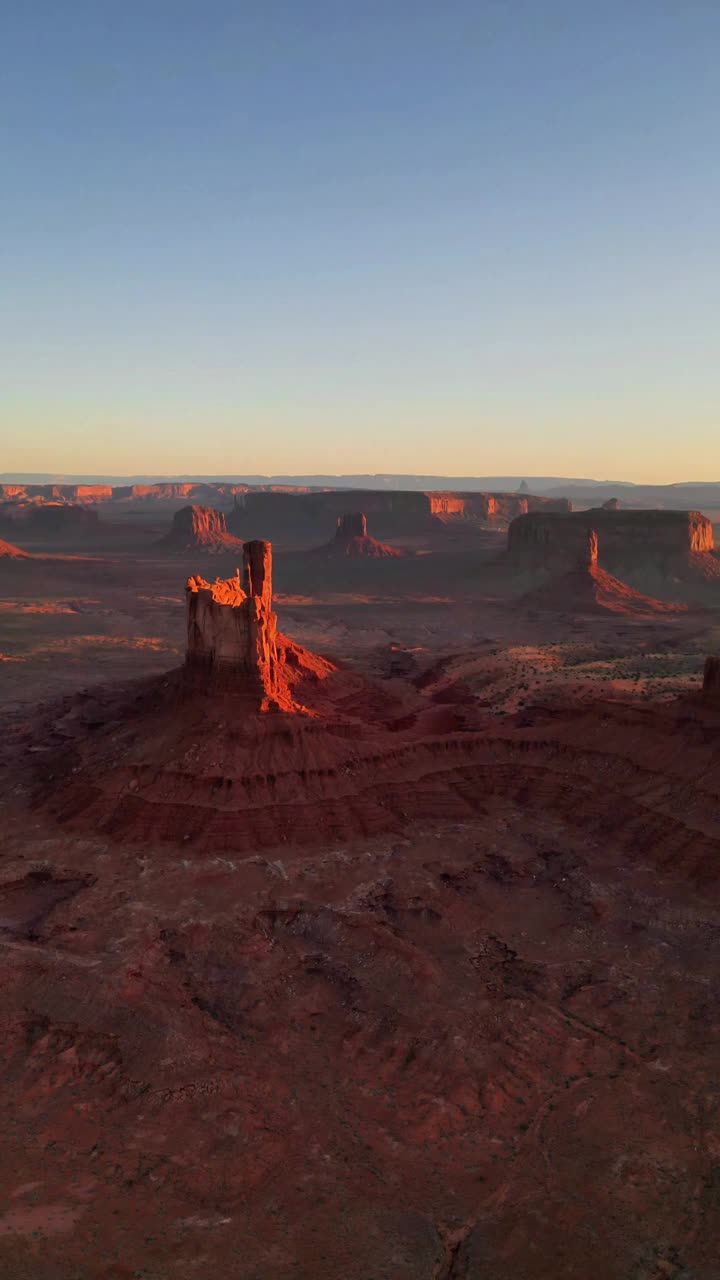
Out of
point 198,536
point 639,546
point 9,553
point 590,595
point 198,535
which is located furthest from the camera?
point 198,535

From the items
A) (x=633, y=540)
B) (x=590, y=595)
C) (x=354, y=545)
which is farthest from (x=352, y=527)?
(x=590, y=595)

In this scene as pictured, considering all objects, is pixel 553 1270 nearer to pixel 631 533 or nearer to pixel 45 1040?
pixel 45 1040

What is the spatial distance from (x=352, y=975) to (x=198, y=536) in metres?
174

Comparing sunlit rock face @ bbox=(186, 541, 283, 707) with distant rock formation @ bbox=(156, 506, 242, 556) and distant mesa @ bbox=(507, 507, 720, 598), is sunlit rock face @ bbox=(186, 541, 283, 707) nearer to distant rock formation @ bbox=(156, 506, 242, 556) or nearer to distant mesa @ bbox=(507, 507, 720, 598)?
distant mesa @ bbox=(507, 507, 720, 598)

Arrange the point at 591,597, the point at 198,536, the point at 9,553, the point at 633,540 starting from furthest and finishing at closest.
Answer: the point at 198,536
the point at 9,553
the point at 633,540
the point at 591,597

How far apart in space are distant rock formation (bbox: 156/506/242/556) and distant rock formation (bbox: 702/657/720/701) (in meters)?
159

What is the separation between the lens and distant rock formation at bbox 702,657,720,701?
36875 mm

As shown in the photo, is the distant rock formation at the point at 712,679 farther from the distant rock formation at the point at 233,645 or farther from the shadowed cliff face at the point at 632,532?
the shadowed cliff face at the point at 632,532

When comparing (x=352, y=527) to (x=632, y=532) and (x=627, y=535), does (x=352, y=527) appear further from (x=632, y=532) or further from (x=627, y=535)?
(x=632, y=532)

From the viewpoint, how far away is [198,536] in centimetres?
19200

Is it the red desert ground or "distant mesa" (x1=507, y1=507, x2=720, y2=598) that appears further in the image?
"distant mesa" (x1=507, y1=507, x2=720, y2=598)

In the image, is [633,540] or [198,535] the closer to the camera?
[633,540]

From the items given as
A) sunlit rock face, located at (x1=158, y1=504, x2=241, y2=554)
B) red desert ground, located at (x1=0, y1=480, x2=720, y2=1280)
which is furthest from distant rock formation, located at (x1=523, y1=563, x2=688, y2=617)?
sunlit rock face, located at (x1=158, y1=504, x2=241, y2=554)

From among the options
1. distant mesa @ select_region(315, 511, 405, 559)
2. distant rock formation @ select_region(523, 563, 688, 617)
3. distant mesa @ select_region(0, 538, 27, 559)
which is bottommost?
distant rock formation @ select_region(523, 563, 688, 617)
